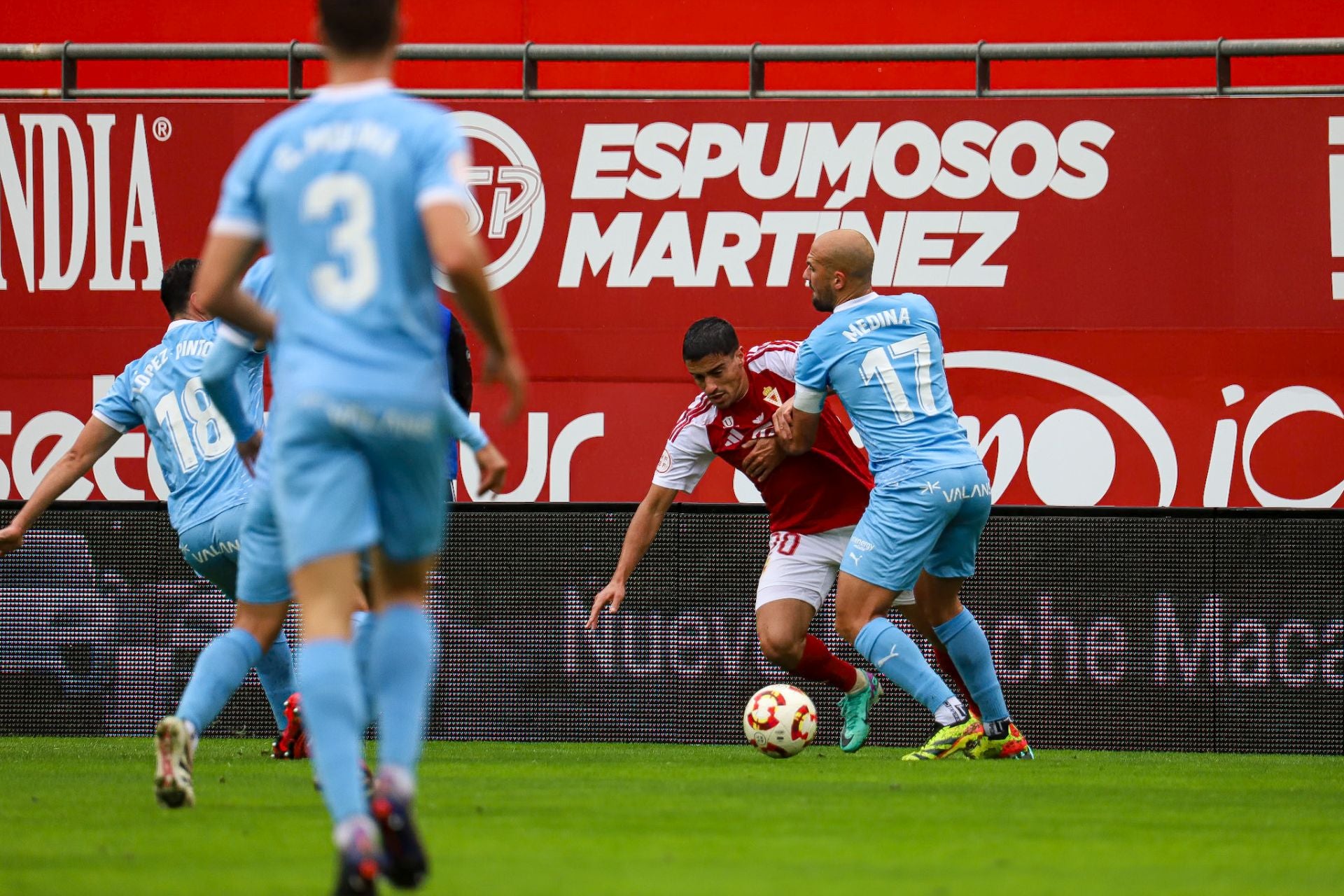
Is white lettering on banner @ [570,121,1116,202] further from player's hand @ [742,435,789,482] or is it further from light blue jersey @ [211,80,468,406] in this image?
light blue jersey @ [211,80,468,406]

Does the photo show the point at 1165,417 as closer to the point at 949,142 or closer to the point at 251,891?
the point at 949,142

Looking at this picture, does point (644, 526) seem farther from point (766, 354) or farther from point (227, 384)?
point (227, 384)

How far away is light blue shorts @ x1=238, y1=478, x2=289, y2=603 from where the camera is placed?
6.12 metres

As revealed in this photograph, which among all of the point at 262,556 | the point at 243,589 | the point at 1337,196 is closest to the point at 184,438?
the point at 243,589

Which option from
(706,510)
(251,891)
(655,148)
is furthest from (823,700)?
(251,891)

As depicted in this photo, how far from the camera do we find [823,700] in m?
9.87

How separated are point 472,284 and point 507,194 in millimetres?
7798

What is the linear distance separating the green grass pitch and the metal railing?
14.7 feet

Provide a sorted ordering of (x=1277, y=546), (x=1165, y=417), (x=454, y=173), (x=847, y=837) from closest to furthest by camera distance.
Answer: (x=454, y=173)
(x=847, y=837)
(x=1277, y=546)
(x=1165, y=417)

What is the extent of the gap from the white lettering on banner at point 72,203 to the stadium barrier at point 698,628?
2.28m

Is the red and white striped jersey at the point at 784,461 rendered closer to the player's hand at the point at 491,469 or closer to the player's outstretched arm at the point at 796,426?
the player's outstretched arm at the point at 796,426

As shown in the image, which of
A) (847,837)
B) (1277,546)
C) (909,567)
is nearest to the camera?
(847,837)

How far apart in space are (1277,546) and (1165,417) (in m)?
1.87

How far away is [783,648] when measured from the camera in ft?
28.3
